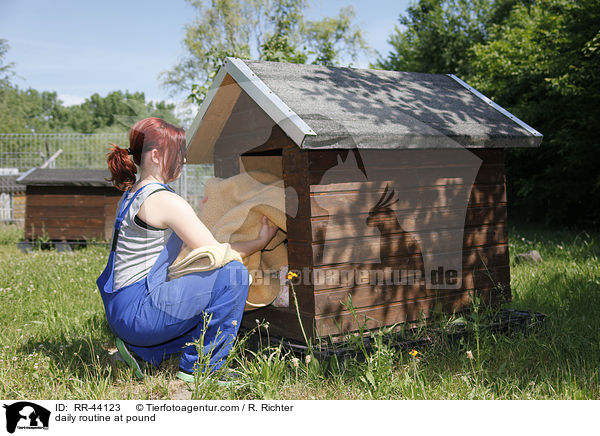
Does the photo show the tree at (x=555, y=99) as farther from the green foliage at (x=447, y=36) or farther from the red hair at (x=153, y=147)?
the red hair at (x=153, y=147)

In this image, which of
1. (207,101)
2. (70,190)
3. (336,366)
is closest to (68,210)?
(70,190)

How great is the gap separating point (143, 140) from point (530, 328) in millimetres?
3393

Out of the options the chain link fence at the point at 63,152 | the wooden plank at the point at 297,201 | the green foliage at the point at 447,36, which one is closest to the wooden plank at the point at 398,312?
the wooden plank at the point at 297,201

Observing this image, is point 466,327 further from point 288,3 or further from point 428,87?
point 288,3

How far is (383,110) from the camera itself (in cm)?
389

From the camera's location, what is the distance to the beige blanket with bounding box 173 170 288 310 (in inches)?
144

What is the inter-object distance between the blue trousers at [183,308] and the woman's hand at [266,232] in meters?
0.51

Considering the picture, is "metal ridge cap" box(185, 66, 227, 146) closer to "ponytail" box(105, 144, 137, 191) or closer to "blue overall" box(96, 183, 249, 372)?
"ponytail" box(105, 144, 137, 191)

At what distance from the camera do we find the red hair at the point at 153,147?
3133 millimetres

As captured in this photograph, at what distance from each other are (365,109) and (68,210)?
9.05 metres

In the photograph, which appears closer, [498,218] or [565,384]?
[565,384]
